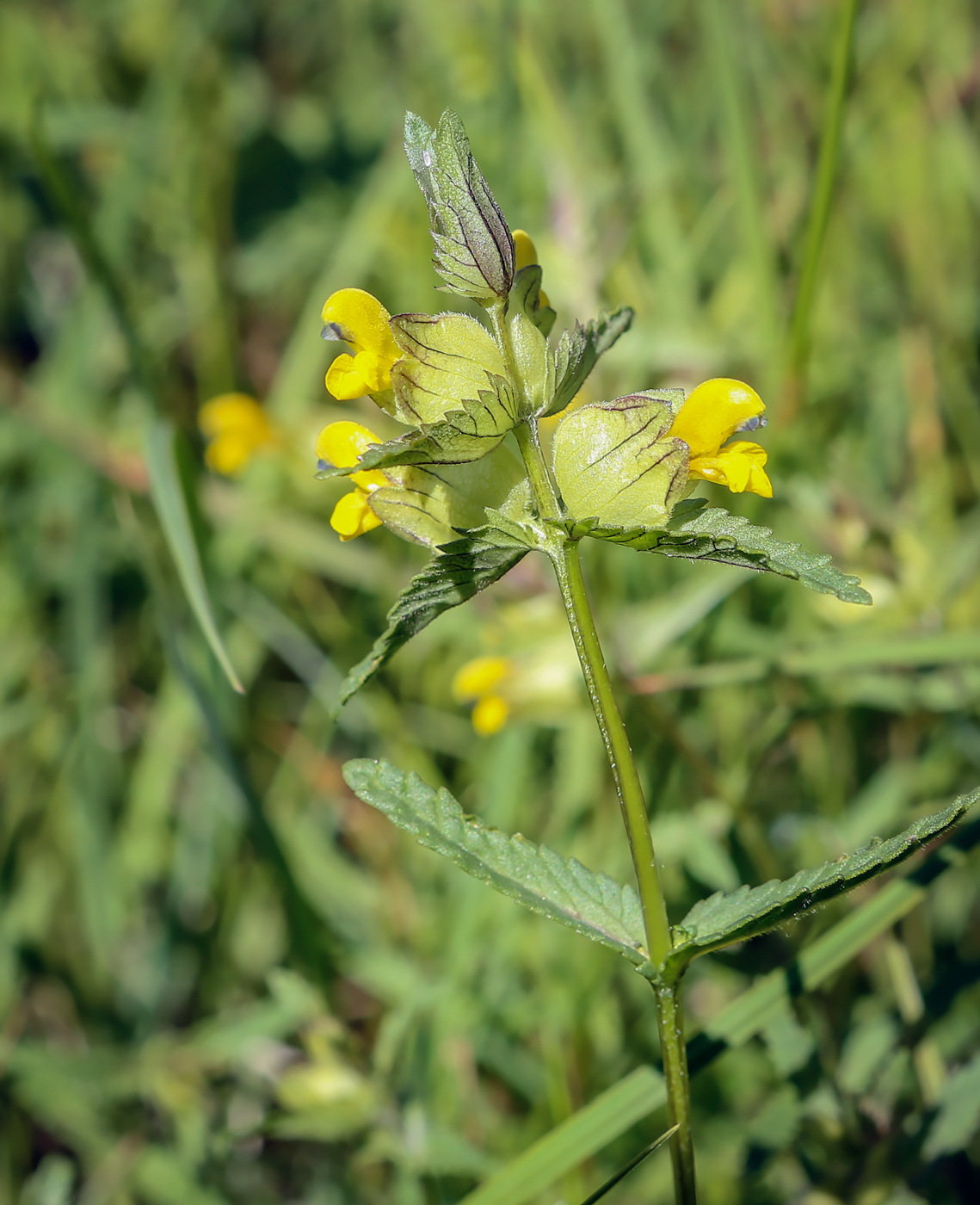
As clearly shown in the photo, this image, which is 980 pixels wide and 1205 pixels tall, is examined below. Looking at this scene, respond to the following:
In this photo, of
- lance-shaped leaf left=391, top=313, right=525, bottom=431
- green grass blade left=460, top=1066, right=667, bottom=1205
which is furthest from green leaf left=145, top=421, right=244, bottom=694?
green grass blade left=460, top=1066, right=667, bottom=1205

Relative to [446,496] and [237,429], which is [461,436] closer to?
[446,496]

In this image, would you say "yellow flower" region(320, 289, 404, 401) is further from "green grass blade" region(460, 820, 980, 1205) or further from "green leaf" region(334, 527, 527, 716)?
"green grass blade" region(460, 820, 980, 1205)

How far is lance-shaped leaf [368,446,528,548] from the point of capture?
68 cm

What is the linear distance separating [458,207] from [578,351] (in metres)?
0.12

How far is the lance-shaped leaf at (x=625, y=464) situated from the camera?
2.14 ft

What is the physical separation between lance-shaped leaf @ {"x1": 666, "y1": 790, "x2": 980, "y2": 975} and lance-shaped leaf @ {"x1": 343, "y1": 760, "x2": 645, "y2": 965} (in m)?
0.04

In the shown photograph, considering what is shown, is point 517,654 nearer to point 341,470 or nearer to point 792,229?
point 341,470

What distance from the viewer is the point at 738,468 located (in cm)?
68

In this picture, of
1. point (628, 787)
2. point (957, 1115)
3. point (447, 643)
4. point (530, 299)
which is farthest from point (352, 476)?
point (447, 643)

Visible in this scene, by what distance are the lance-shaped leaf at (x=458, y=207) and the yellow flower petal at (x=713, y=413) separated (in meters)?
0.17

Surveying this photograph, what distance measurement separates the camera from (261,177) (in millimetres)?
2305

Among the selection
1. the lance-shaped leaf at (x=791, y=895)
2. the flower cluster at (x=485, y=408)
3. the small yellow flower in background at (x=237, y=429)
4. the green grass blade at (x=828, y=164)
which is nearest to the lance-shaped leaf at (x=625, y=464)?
the flower cluster at (x=485, y=408)

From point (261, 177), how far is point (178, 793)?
1.46 m

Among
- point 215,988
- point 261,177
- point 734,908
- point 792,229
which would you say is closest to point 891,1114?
point 734,908
